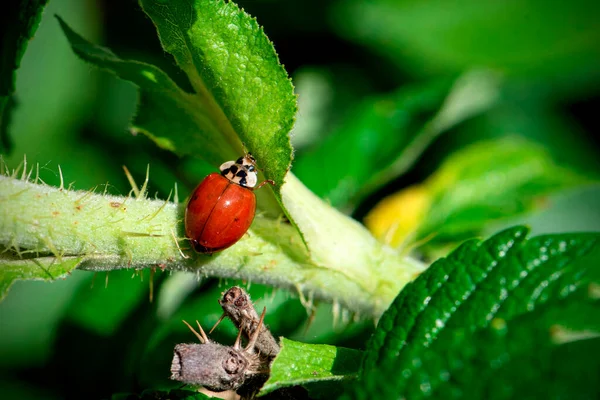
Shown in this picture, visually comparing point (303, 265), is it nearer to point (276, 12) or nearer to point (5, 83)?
point (5, 83)

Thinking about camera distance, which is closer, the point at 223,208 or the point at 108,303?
the point at 223,208

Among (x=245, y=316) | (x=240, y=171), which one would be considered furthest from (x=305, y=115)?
(x=245, y=316)

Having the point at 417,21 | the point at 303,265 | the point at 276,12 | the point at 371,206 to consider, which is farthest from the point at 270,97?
the point at 417,21

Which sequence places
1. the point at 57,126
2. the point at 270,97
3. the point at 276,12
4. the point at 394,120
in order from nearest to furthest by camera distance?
1. the point at 270,97
2. the point at 394,120
3. the point at 57,126
4. the point at 276,12

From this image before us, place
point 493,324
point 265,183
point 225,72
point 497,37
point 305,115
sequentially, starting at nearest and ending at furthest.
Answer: point 493,324, point 225,72, point 265,183, point 305,115, point 497,37

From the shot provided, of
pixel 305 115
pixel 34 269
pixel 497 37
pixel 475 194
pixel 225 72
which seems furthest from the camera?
pixel 497 37

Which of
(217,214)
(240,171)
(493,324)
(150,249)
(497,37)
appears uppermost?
(497,37)

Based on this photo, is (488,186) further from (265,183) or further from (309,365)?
(309,365)

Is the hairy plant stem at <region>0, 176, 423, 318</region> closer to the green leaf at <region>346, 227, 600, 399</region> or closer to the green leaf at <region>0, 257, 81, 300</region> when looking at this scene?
the green leaf at <region>0, 257, 81, 300</region>
